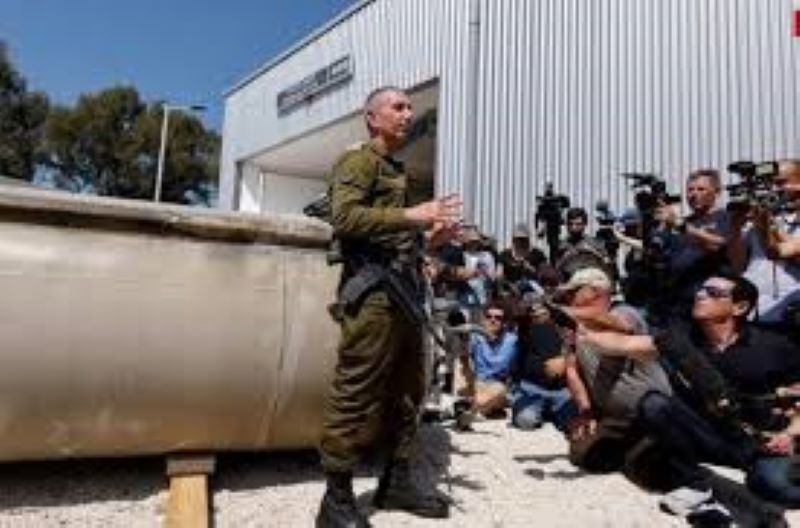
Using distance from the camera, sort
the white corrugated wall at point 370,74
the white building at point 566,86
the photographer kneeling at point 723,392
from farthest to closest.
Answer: the white corrugated wall at point 370,74, the white building at point 566,86, the photographer kneeling at point 723,392

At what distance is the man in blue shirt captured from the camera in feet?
20.3

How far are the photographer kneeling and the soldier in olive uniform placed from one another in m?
0.90

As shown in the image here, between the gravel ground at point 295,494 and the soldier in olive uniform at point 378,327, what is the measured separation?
0.29 metres

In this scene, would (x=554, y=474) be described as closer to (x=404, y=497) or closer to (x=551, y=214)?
(x=404, y=497)

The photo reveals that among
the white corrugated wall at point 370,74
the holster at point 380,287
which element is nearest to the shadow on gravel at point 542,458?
the holster at point 380,287

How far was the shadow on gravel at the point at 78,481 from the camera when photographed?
3572 millimetres

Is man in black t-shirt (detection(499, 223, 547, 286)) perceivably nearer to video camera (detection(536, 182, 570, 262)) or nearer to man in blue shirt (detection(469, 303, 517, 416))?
video camera (detection(536, 182, 570, 262))

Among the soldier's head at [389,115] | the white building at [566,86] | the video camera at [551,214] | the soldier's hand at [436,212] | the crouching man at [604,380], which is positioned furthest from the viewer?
the white building at [566,86]

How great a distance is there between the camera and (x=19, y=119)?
33938 mm

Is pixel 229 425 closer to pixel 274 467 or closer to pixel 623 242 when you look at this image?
pixel 274 467

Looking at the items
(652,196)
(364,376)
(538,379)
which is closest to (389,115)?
(364,376)

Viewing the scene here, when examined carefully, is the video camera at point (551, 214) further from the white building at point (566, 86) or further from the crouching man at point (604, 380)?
the crouching man at point (604, 380)

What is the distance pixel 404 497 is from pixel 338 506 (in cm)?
43

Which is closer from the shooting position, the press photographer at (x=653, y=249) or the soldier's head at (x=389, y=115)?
the soldier's head at (x=389, y=115)
